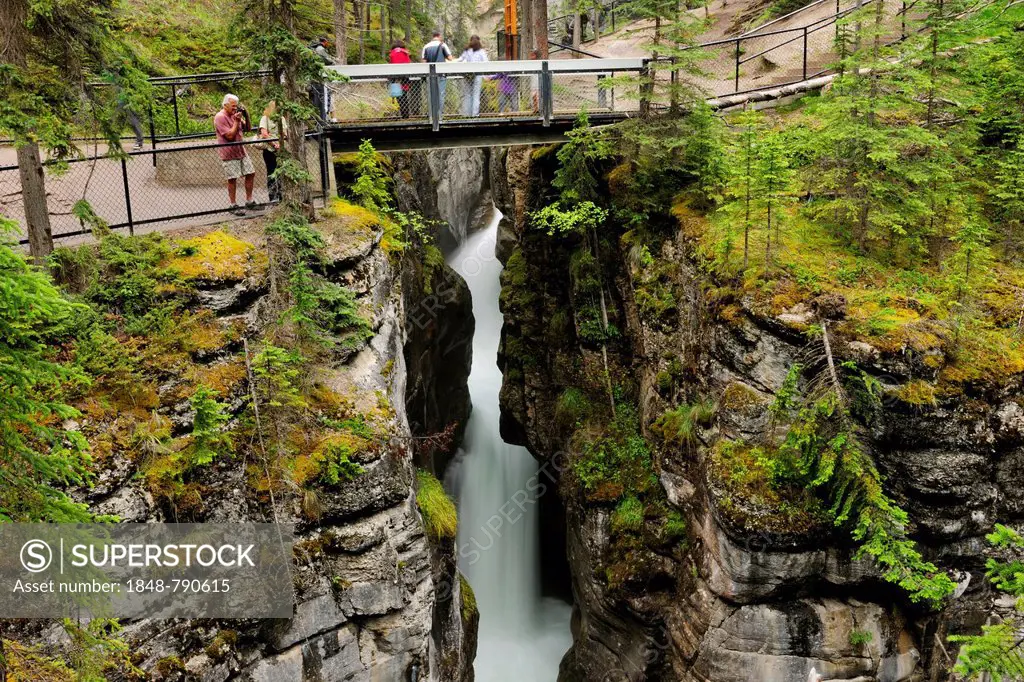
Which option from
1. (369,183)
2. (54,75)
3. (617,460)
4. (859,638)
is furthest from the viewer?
(617,460)

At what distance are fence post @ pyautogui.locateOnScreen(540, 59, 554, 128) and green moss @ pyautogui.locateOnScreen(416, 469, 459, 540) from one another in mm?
7467

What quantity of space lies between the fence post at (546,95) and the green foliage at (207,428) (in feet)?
29.0

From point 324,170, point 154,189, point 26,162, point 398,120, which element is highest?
point 398,120

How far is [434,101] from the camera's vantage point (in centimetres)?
1496

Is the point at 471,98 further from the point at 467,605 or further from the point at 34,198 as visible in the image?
the point at 467,605

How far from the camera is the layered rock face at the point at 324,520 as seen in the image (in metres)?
9.46

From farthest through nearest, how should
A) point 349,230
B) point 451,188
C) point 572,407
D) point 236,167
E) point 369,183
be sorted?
point 451,188 → point 572,407 → point 369,183 → point 236,167 → point 349,230

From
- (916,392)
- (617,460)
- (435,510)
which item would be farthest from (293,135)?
(916,392)

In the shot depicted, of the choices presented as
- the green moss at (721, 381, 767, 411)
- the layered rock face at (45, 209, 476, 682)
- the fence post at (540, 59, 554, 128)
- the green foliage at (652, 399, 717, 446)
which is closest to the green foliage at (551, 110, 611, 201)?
the fence post at (540, 59, 554, 128)

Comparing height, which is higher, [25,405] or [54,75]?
[54,75]

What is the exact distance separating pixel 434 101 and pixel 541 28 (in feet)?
17.1

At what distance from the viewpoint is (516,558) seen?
21.1m

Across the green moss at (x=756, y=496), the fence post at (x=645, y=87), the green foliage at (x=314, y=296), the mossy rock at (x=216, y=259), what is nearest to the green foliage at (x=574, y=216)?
the fence post at (x=645, y=87)

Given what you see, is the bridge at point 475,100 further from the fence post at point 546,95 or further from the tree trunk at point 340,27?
the tree trunk at point 340,27
